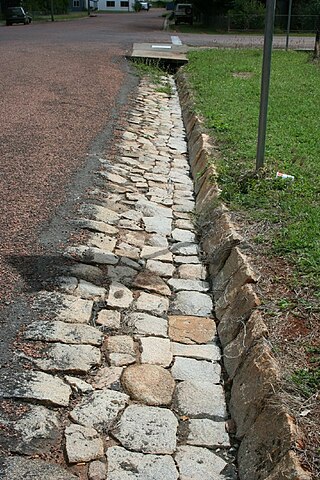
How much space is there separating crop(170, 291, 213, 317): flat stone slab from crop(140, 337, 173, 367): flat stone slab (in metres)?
0.54

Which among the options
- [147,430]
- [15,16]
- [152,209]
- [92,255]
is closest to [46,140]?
[152,209]

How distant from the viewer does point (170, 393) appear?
4.21 metres

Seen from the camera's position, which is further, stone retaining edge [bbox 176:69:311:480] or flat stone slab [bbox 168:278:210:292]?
flat stone slab [bbox 168:278:210:292]

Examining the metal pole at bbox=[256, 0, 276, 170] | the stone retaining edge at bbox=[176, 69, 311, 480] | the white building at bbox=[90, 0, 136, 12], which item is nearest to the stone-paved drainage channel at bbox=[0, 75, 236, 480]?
the stone retaining edge at bbox=[176, 69, 311, 480]

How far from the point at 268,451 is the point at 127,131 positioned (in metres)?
8.03

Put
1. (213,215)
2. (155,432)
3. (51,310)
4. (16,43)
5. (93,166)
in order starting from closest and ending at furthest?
(155,432)
(51,310)
(213,215)
(93,166)
(16,43)

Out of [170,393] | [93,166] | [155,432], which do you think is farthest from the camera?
[93,166]

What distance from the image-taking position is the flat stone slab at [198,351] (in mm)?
4676

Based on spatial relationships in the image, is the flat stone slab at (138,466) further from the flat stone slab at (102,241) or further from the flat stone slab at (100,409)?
the flat stone slab at (102,241)

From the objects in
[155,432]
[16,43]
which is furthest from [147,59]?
[155,432]

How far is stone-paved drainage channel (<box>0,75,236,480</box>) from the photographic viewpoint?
11.7 feet

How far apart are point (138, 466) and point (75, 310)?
165cm

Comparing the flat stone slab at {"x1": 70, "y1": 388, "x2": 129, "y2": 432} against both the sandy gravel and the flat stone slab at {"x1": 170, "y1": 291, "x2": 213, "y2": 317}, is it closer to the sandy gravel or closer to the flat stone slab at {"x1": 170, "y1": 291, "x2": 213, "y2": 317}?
the sandy gravel

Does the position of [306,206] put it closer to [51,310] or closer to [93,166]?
[51,310]
